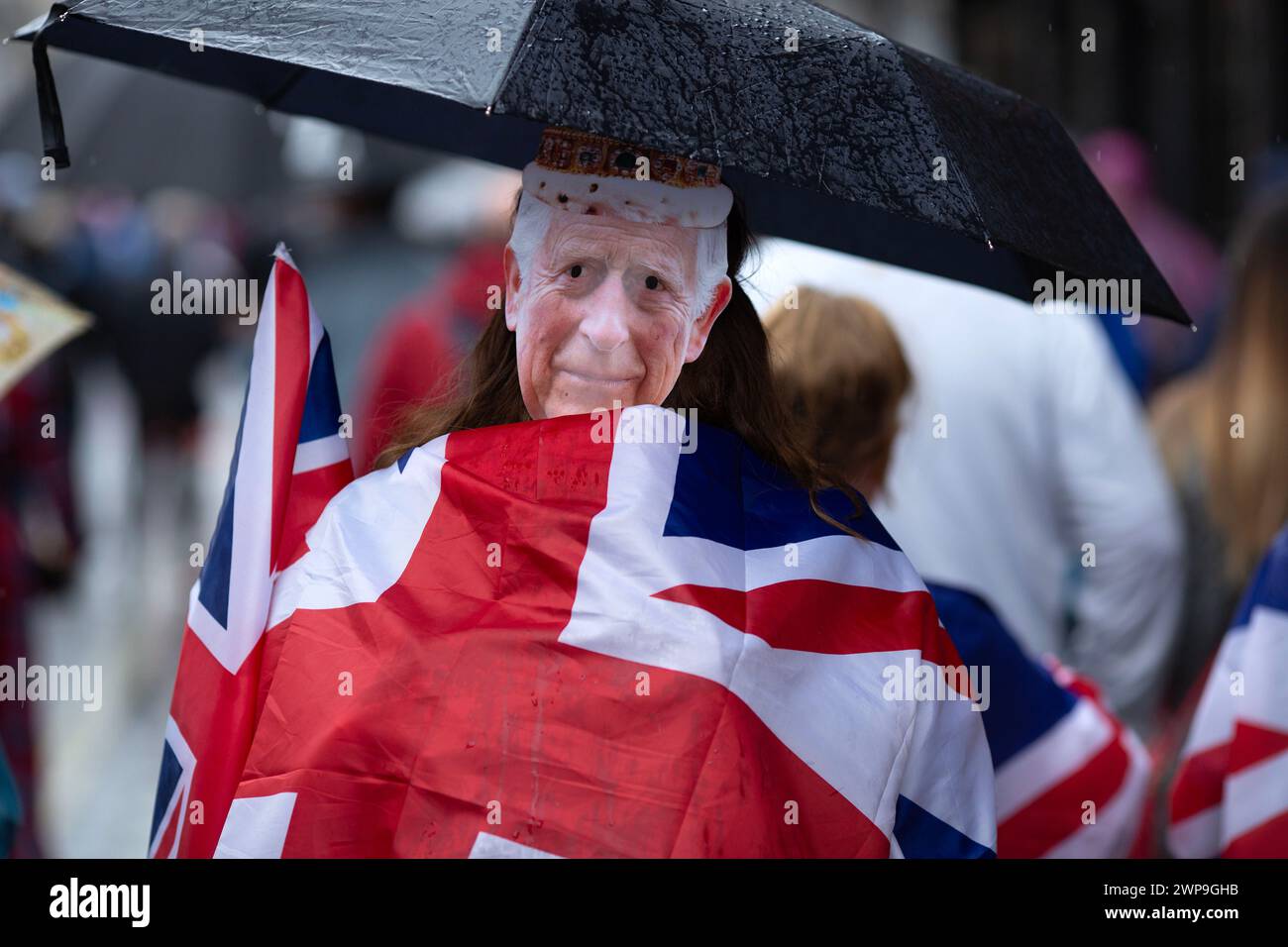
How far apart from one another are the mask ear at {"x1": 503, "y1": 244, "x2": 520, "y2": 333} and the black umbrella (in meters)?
0.23

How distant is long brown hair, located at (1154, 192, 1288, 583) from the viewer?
13.6ft

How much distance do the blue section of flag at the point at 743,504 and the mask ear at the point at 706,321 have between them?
0.38 feet

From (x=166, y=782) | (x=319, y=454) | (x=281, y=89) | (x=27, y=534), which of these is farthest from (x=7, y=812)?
(x=27, y=534)

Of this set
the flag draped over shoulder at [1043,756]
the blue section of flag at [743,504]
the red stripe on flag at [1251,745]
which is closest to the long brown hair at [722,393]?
the blue section of flag at [743,504]

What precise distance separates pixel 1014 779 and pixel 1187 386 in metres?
1.89

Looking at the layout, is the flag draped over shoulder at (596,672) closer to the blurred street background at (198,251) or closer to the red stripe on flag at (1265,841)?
the red stripe on flag at (1265,841)

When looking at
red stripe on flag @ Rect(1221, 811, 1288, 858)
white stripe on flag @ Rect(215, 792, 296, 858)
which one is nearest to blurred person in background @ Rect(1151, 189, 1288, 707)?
red stripe on flag @ Rect(1221, 811, 1288, 858)

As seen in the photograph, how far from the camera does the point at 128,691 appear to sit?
7973 mm

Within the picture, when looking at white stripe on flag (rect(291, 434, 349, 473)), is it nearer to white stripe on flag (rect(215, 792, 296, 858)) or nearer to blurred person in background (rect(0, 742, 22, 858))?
white stripe on flag (rect(215, 792, 296, 858))

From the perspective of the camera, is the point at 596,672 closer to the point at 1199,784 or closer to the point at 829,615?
the point at 829,615

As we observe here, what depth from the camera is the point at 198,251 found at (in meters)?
10.9
